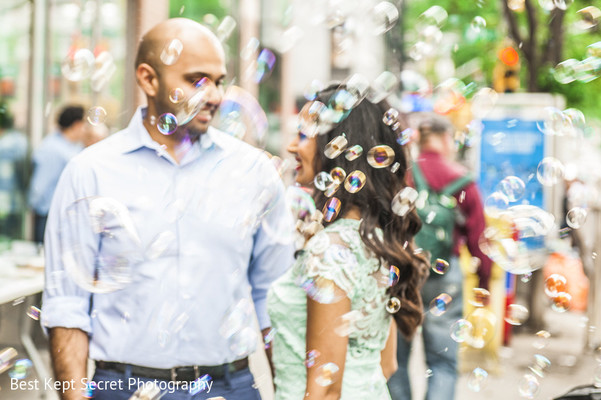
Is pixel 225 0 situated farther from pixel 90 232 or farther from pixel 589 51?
pixel 90 232

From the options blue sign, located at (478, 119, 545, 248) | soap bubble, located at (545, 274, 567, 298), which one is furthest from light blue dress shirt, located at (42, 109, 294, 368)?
blue sign, located at (478, 119, 545, 248)

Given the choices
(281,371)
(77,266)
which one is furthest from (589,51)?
(77,266)

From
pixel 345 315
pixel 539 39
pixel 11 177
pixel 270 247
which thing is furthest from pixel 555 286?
pixel 539 39

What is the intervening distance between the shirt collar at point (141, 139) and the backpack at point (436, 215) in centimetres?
193

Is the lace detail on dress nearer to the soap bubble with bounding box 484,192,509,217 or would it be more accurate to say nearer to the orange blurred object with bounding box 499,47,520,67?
the soap bubble with bounding box 484,192,509,217

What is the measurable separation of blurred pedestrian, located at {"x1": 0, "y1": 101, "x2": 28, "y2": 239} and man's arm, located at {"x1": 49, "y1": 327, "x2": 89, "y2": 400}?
4973 millimetres

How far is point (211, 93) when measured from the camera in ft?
7.82

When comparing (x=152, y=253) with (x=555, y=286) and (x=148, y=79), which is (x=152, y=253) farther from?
(x=555, y=286)

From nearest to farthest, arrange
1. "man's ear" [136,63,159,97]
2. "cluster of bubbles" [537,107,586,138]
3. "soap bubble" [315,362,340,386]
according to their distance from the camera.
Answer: "soap bubble" [315,362,340,386]
"man's ear" [136,63,159,97]
"cluster of bubbles" [537,107,586,138]

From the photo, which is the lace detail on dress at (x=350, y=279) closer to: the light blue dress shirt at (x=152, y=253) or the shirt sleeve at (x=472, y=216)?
the light blue dress shirt at (x=152, y=253)

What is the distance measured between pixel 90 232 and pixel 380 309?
0.97 m

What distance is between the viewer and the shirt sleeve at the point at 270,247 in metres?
2.55

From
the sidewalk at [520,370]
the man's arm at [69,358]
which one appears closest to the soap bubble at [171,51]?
the man's arm at [69,358]

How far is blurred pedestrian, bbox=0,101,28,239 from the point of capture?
682 centimetres
